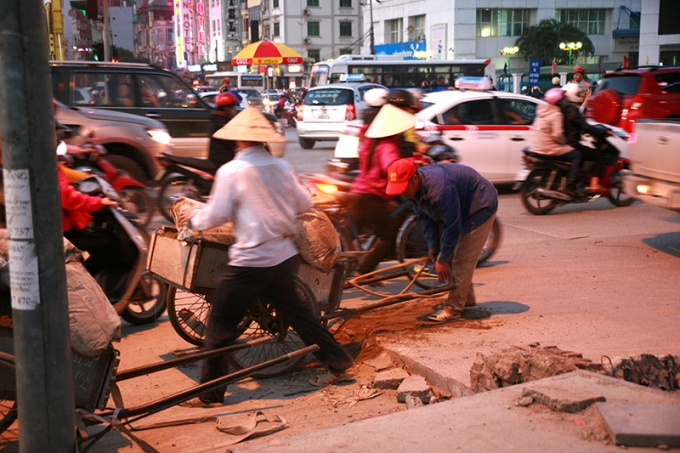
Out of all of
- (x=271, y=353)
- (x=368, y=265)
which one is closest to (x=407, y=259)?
(x=368, y=265)

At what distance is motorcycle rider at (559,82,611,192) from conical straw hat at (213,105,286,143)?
691 centimetres

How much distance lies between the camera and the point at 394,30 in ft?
244

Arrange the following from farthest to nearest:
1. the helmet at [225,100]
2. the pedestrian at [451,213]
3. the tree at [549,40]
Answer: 1. the tree at [549,40]
2. the helmet at [225,100]
3. the pedestrian at [451,213]

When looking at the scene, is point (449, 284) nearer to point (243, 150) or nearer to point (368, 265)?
point (368, 265)

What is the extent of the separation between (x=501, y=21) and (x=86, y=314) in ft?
221

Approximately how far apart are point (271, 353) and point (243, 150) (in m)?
1.58

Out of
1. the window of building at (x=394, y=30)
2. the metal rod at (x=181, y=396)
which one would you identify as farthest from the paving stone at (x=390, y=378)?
the window of building at (x=394, y=30)

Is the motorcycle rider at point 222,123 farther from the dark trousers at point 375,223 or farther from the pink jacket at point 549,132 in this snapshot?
the pink jacket at point 549,132

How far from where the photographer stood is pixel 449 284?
608cm

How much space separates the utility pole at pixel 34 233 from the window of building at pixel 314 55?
268ft

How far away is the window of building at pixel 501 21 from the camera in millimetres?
66500

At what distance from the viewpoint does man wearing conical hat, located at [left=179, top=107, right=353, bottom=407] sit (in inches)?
174

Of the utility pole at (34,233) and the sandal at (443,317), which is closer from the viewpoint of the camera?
the utility pole at (34,233)

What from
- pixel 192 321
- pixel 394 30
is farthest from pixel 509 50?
pixel 192 321
